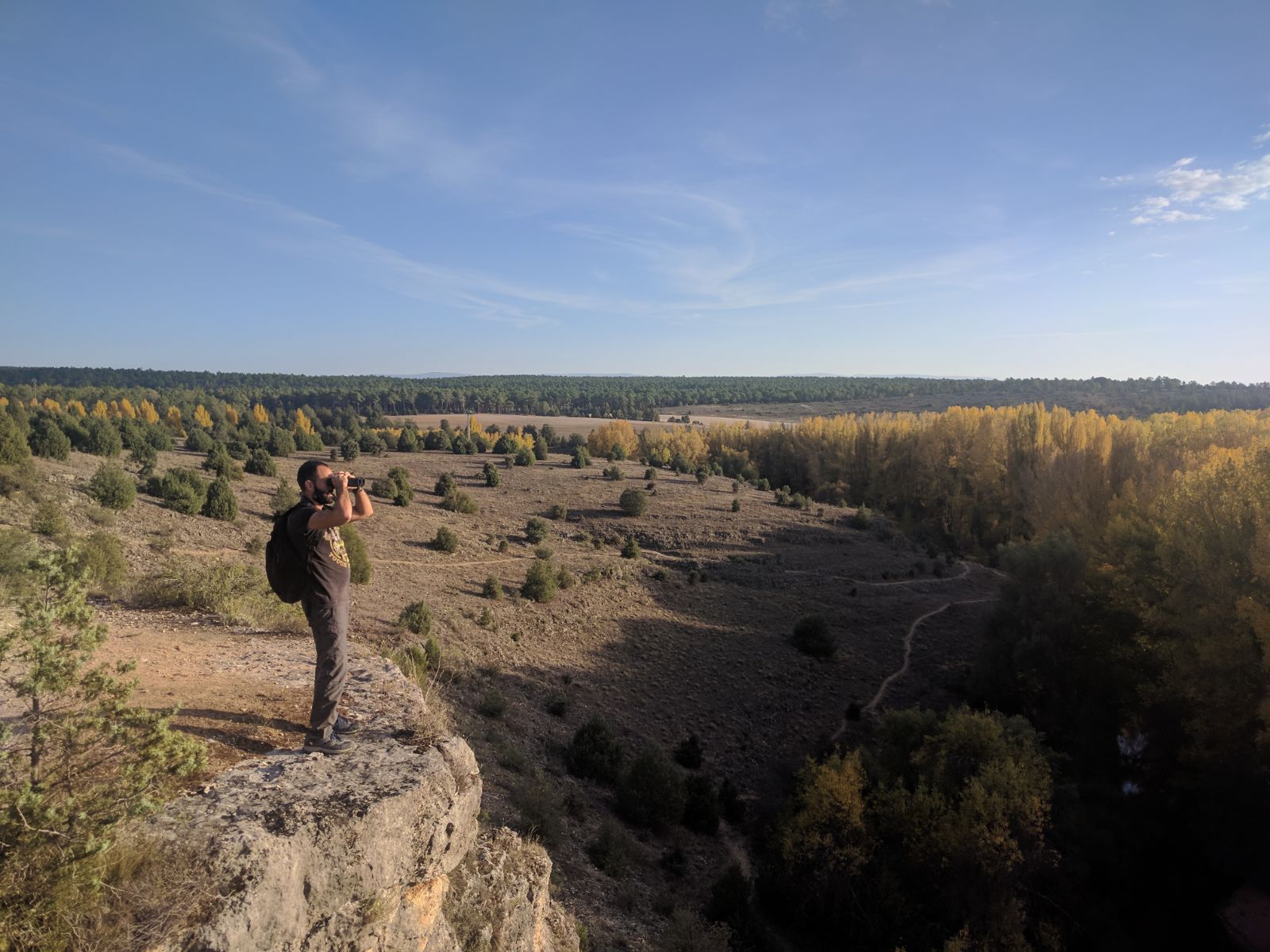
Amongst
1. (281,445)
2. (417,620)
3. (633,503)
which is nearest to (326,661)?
(417,620)

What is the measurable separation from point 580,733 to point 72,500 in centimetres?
1688

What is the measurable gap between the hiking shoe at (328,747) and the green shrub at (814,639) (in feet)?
79.3

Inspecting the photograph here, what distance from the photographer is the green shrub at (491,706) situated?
1488 centimetres

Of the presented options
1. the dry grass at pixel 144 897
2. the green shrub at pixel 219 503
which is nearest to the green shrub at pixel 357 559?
the green shrub at pixel 219 503

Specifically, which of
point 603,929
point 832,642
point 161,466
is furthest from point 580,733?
point 161,466

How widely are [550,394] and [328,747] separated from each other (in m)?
176

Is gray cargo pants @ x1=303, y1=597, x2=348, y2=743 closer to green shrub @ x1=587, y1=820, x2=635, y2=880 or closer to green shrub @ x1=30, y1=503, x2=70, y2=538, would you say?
green shrub @ x1=587, y1=820, x2=635, y2=880

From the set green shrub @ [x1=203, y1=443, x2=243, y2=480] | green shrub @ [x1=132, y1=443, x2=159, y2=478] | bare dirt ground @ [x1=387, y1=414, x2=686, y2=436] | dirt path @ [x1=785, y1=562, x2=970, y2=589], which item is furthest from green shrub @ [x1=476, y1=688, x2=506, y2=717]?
bare dirt ground @ [x1=387, y1=414, x2=686, y2=436]

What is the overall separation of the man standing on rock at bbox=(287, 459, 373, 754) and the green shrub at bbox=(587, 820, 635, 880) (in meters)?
7.86

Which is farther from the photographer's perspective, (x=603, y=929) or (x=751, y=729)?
(x=751, y=729)

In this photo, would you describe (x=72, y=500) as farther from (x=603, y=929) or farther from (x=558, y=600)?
(x=603, y=929)

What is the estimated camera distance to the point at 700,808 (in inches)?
623

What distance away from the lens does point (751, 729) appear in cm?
2127

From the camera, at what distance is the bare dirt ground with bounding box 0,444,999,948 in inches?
344
